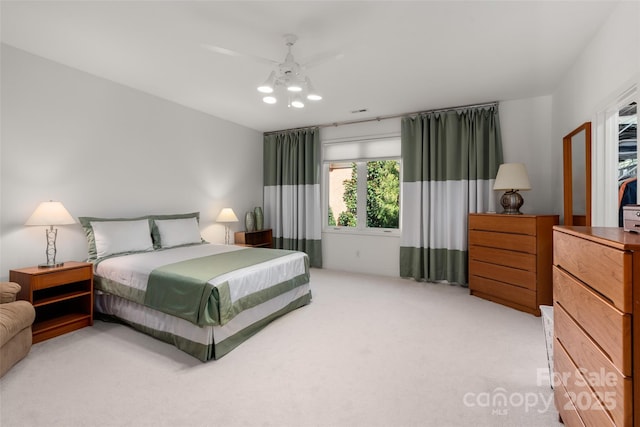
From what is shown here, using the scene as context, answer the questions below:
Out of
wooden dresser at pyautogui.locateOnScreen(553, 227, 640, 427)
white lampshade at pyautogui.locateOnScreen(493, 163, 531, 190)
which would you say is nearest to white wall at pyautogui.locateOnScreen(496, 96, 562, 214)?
white lampshade at pyautogui.locateOnScreen(493, 163, 531, 190)

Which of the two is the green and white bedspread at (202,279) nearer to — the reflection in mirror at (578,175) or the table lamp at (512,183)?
the table lamp at (512,183)

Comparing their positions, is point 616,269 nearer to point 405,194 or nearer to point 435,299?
point 435,299

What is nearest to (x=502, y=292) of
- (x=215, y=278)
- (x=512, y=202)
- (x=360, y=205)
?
(x=512, y=202)

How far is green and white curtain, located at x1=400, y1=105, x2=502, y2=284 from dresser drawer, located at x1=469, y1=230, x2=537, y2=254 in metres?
0.45

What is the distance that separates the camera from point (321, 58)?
108 inches

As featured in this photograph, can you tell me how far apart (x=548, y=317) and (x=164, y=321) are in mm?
2822

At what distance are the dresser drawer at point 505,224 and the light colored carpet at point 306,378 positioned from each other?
919 mm

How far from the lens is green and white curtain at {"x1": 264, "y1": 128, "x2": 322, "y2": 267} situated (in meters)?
5.30

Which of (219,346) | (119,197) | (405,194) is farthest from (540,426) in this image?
(119,197)

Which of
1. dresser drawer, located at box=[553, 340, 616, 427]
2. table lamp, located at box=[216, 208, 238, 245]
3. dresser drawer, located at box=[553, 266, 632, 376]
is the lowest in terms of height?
dresser drawer, located at box=[553, 340, 616, 427]

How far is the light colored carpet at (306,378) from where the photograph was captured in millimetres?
1670

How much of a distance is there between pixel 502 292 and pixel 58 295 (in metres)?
4.51

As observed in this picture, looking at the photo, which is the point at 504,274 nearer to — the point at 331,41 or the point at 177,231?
the point at 331,41

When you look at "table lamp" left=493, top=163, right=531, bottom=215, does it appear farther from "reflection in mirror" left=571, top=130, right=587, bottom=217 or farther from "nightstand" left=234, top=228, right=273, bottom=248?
"nightstand" left=234, top=228, right=273, bottom=248
